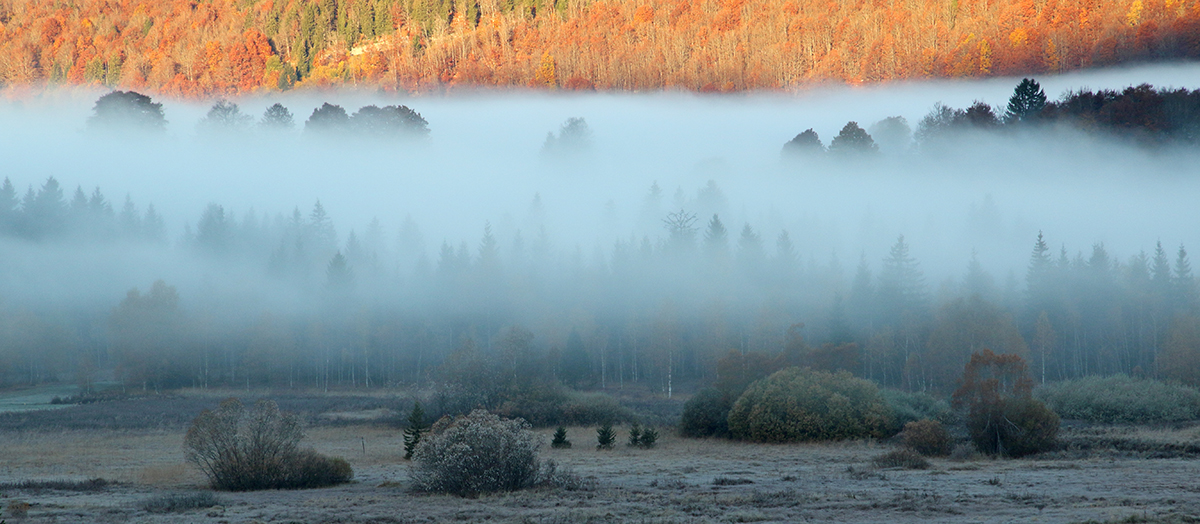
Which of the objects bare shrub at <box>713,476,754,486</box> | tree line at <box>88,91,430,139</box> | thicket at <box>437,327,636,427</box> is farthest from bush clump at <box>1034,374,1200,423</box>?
tree line at <box>88,91,430,139</box>

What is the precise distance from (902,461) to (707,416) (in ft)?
55.9

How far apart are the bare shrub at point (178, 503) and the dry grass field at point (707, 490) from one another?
72 mm

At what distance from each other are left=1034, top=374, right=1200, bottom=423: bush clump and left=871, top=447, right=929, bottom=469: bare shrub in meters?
24.0

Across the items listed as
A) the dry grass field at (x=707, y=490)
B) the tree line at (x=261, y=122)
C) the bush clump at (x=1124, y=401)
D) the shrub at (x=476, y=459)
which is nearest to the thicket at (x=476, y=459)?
the shrub at (x=476, y=459)

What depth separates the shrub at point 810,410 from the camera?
4050cm

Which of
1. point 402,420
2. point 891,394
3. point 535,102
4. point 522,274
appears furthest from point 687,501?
point 535,102

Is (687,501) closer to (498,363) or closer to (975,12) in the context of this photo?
(498,363)

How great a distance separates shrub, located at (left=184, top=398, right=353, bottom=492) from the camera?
1025 inches

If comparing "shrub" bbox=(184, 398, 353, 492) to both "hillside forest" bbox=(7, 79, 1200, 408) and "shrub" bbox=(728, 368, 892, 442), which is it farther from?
"hillside forest" bbox=(7, 79, 1200, 408)

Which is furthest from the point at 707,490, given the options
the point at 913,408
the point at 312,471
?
the point at 913,408

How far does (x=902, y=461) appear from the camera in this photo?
29469mm

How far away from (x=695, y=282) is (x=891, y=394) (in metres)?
44.3

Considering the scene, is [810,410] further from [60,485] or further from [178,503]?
[60,485]

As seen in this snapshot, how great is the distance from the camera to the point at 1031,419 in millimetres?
33500
